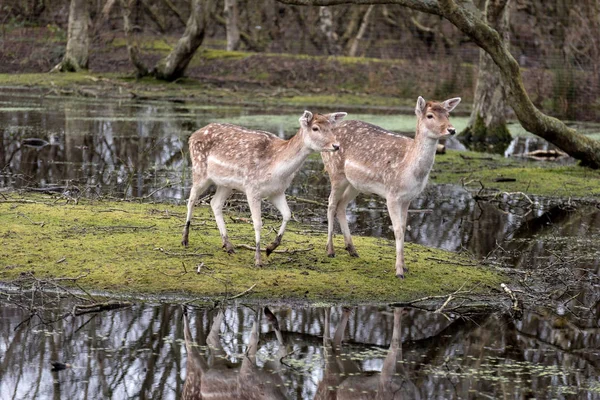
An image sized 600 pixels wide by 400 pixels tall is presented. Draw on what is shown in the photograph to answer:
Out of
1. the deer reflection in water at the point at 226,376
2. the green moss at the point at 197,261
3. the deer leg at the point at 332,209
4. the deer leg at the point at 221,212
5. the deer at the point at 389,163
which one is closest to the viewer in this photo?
the deer reflection in water at the point at 226,376

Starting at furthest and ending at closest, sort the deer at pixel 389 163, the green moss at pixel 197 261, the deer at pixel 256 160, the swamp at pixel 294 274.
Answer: the deer at pixel 389 163, the deer at pixel 256 160, the green moss at pixel 197 261, the swamp at pixel 294 274

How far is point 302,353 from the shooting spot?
759cm

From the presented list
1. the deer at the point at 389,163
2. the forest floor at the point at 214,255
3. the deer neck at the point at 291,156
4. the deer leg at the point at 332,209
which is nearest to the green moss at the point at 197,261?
the forest floor at the point at 214,255

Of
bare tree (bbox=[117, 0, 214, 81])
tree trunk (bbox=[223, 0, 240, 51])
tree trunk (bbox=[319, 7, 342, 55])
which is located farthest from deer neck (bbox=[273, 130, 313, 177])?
tree trunk (bbox=[319, 7, 342, 55])

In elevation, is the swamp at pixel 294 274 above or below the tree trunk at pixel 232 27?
below

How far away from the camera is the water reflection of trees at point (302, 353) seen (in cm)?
680

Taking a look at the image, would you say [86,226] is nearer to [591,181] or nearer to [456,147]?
[591,181]

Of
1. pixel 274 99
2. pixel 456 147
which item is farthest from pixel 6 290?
pixel 274 99

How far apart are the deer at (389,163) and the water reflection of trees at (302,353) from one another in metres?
1.22

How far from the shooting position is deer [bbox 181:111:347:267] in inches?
358

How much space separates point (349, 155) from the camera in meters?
9.99

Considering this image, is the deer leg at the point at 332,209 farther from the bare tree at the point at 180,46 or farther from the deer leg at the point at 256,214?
the bare tree at the point at 180,46

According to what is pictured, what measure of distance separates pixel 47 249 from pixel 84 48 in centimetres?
2257

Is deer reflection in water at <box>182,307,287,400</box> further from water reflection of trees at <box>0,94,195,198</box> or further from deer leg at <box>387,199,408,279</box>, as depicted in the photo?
water reflection of trees at <box>0,94,195,198</box>
